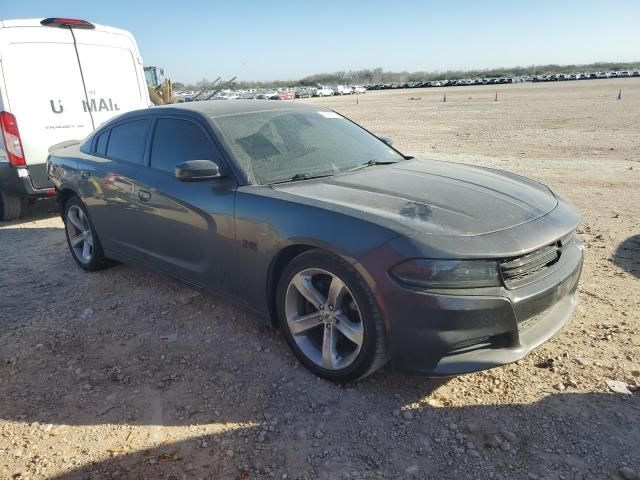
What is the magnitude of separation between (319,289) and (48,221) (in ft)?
20.0

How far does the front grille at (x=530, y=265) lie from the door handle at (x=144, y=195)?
2.77 m

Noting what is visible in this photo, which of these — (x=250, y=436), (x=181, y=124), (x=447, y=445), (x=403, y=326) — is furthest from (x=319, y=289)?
(x=181, y=124)

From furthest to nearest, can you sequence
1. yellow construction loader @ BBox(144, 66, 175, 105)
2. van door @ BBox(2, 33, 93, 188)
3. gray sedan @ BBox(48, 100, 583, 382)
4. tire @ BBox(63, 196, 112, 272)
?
1. yellow construction loader @ BBox(144, 66, 175, 105)
2. van door @ BBox(2, 33, 93, 188)
3. tire @ BBox(63, 196, 112, 272)
4. gray sedan @ BBox(48, 100, 583, 382)

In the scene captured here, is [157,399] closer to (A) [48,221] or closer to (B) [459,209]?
(B) [459,209]

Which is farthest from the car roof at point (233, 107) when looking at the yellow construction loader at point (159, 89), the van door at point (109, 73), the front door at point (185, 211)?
the yellow construction loader at point (159, 89)

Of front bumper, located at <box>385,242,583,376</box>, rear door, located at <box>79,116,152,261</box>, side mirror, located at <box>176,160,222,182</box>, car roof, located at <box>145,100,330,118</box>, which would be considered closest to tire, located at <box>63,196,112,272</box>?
rear door, located at <box>79,116,152,261</box>

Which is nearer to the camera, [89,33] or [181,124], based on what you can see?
[181,124]

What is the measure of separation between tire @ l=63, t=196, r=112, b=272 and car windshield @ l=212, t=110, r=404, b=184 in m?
2.15

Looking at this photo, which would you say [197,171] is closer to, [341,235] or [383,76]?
[341,235]

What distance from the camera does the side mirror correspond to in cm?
341

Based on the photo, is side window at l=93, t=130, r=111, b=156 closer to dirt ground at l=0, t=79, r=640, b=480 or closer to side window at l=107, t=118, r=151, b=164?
side window at l=107, t=118, r=151, b=164

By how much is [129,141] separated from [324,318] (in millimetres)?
2676

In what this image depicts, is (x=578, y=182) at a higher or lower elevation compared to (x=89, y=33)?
lower

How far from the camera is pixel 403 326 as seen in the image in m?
2.65
